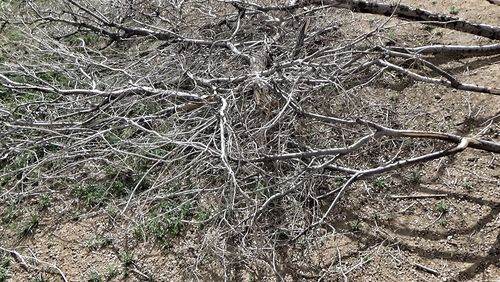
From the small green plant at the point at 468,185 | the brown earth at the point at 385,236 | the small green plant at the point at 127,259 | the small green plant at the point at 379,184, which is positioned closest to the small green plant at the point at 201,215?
the brown earth at the point at 385,236

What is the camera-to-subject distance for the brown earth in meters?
2.99

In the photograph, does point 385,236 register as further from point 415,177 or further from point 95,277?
point 95,277

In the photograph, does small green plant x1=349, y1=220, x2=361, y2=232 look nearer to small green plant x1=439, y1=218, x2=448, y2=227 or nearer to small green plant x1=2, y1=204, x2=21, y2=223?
small green plant x1=439, y1=218, x2=448, y2=227

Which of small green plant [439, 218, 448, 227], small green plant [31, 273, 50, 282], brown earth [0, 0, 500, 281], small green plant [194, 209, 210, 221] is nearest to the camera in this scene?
brown earth [0, 0, 500, 281]

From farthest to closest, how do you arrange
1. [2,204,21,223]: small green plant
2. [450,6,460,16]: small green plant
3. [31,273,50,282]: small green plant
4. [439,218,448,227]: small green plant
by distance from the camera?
[450,6,460,16]: small green plant
[2,204,21,223]: small green plant
[31,273,50,282]: small green plant
[439,218,448,227]: small green plant

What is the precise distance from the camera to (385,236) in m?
3.13

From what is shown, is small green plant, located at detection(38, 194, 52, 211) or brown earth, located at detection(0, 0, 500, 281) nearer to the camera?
brown earth, located at detection(0, 0, 500, 281)

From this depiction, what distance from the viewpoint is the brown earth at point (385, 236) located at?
2.99 meters

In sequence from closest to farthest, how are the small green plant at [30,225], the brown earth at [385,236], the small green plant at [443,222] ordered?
the brown earth at [385,236], the small green plant at [443,222], the small green plant at [30,225]

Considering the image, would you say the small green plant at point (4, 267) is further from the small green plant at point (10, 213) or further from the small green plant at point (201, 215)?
the small green plant at point (201, 215)

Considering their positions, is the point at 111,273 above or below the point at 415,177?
below

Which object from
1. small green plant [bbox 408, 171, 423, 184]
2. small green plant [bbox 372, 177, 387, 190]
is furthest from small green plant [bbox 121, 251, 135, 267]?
small green plant [bbox 408, 171, 423, 184]

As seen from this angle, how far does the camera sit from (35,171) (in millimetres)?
3895

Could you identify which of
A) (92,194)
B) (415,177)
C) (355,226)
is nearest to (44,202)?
(92,194)
